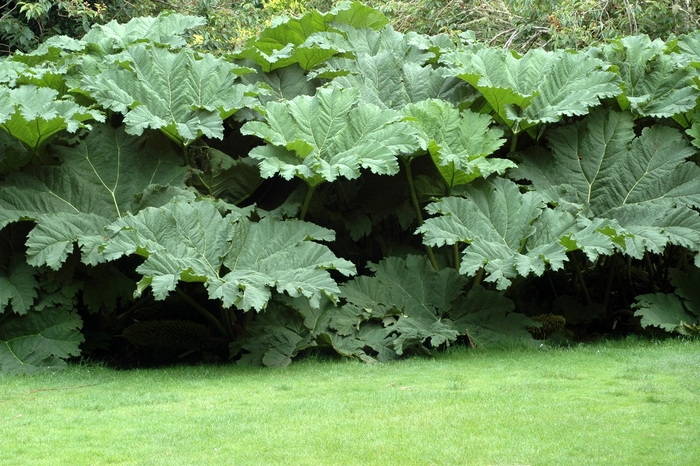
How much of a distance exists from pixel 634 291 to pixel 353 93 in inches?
96.4

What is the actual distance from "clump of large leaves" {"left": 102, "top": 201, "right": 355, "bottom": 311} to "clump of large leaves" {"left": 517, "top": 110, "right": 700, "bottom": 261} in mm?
1683

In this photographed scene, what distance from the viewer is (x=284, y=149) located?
5.36m

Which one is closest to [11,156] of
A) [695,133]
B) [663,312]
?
[663,312]

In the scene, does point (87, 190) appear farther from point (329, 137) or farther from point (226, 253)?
point (329, 137)

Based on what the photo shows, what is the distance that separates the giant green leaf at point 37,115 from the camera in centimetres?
518

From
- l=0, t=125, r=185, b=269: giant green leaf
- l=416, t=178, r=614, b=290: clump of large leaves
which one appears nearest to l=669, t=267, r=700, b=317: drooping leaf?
l=416, t=178, r=614, b=290: clump of large leaves

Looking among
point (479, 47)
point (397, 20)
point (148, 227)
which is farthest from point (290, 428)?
point (397, 20)

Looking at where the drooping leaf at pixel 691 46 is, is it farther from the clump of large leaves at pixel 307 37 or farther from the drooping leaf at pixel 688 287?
the clump of large leaves at pixel 307 37

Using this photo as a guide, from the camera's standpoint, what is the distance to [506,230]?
5234 mm

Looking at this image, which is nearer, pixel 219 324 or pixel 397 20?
pixel 219 324

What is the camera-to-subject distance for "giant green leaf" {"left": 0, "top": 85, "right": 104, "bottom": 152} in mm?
5176

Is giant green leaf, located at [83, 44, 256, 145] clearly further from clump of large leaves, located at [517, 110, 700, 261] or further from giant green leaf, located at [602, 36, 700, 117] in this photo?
giant green leaf, located at [602, 36, 700, 117]

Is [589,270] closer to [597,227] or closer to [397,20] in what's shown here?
[597,227]

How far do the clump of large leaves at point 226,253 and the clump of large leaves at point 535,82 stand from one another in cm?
159
